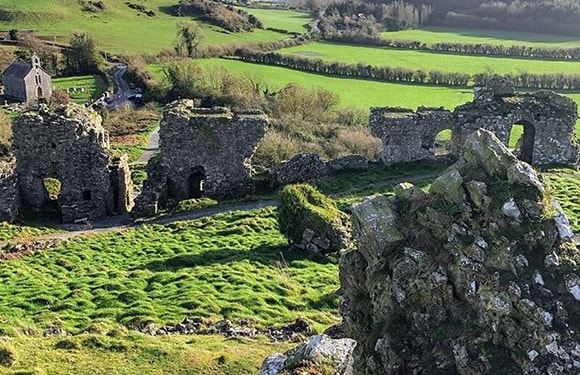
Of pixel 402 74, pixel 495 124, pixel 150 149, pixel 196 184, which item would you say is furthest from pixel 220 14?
pixel 495 124

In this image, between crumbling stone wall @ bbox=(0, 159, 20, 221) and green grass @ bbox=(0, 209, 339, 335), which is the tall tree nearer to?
crumbling stone wall @ bbox=(0, 159, 20, 221)

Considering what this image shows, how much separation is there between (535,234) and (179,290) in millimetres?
14630

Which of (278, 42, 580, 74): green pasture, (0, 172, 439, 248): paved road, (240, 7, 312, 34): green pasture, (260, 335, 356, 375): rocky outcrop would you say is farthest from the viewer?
(240, 7, 312, 34): green pasture

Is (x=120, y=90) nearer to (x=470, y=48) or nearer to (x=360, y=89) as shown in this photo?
(x=360, y=89)

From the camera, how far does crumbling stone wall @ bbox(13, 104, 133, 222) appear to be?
3394cm

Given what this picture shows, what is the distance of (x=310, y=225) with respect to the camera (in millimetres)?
27078

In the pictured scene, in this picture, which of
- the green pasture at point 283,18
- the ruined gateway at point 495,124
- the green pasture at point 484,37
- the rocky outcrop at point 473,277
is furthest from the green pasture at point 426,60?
the rocky outcrop at point 473,277

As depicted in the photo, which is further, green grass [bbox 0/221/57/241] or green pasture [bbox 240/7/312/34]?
green pasture [bbox 240/7/312/34]

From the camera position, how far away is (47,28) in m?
118

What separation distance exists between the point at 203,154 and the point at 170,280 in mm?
13469

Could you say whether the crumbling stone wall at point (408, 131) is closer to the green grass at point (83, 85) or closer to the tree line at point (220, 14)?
the green grass at point (83, 85)

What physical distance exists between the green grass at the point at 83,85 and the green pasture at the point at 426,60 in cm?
3026

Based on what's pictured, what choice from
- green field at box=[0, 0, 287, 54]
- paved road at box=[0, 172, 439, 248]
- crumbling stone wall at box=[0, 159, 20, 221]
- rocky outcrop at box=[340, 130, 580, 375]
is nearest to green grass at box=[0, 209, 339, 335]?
paved road at box=[0, 172, 439, 248]

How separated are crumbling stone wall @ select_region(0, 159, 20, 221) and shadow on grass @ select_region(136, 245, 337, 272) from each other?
11244 millimetres
